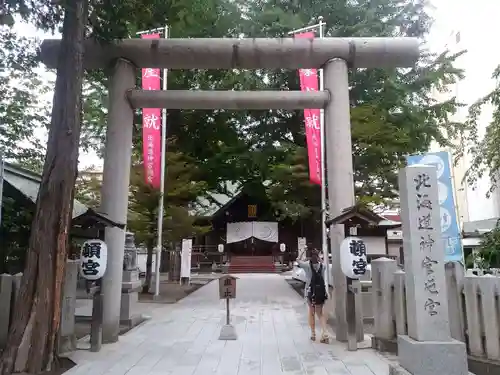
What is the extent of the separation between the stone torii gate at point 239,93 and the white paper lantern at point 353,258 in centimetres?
68

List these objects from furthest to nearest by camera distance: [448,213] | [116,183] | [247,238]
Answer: [247,238] → [448,213] → [116,183]

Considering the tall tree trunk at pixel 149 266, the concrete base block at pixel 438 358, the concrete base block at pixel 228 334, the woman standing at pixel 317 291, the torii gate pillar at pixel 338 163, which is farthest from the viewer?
the tall tree trunk at pixel 149 266

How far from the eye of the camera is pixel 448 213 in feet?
29.2

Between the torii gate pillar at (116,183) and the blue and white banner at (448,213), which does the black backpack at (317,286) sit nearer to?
the blue and white banner at (448,213)

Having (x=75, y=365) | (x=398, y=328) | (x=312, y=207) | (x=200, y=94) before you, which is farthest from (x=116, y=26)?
(x=312, y=207)

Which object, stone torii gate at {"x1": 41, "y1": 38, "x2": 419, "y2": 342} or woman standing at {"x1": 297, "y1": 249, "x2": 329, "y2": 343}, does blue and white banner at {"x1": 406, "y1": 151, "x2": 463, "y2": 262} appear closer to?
stone torii gate at {"x1": 41, "y1": 38, "x2": 419, "y2": 342}

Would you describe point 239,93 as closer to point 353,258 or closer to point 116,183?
point 116,183

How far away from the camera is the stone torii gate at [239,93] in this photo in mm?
8297

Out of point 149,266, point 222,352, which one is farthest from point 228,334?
point 149,266

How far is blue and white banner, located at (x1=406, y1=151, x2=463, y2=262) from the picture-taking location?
28.9ft

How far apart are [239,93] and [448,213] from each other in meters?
5.07

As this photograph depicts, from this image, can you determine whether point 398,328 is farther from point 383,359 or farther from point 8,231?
point 8,231

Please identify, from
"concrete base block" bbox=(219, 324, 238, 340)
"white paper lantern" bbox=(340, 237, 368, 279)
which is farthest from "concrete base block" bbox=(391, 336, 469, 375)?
"concrete base block" bbox=(219, 324, 238, 340)

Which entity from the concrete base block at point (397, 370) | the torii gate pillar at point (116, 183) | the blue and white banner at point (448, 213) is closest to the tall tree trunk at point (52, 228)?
the torii gate pillar at point (116, 183)
